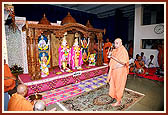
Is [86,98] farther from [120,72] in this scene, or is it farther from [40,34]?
[40,34]

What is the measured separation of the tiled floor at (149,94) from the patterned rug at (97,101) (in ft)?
0.67

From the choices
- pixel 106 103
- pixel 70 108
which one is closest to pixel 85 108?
pixel 70 108

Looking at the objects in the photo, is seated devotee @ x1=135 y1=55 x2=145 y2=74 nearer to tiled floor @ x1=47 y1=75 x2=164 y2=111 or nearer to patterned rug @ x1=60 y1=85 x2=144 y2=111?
tiled floor @ x1=47 y1=75 x2=164 y2=111

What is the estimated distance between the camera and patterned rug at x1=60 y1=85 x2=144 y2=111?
345 cm

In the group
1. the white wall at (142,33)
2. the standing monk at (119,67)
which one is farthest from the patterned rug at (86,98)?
the white wall at (142,33)

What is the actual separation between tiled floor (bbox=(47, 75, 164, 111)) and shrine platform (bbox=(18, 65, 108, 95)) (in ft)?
4.23

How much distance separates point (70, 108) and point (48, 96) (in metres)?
1.24

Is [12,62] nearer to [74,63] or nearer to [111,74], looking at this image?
[74,63]

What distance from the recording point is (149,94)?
4.33 metres

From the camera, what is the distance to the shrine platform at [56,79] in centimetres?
448

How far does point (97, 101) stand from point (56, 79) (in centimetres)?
211

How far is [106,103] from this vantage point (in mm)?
3721

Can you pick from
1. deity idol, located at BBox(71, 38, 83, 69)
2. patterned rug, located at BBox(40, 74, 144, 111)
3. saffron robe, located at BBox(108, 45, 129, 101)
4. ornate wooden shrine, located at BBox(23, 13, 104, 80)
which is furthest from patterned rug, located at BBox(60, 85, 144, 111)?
deity idol, located at BBox(71, 38, 83, 69)

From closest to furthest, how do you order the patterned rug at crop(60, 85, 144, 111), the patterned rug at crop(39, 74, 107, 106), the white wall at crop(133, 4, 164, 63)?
the patterned rug at crop(60, 85, 144, 111) < the patterned rug at crop(39, 74, 107, 106) < the white wall at crop(133, 4, 164, 63)
